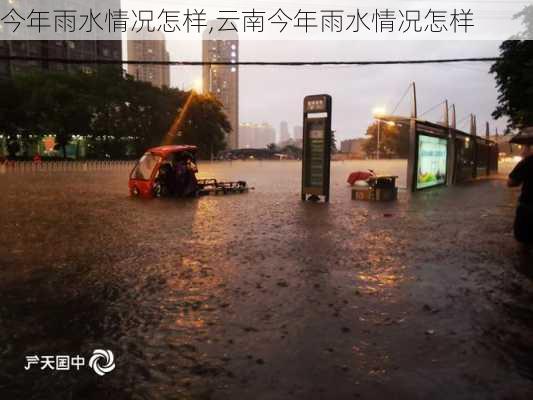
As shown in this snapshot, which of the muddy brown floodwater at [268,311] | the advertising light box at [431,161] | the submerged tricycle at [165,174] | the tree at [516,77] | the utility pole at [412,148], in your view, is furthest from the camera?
the tree at [516,77]

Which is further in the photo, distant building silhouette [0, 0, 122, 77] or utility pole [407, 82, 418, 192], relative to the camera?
distant building silhouette [0, 0, 122, 77]

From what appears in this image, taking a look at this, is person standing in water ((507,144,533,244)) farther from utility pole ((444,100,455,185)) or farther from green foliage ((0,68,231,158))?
green foliage ((0,68,231,158))

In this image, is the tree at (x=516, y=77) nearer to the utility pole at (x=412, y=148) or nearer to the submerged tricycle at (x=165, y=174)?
the utility pole at (x=412, y=148)

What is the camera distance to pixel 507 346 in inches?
160

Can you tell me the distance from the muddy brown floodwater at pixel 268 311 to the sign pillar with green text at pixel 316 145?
606 centimetres

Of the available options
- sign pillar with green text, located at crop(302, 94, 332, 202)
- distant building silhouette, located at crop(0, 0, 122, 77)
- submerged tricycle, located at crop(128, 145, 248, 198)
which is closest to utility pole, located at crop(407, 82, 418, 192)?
sign pillar with green text, located at crop(302, 94, 332, 202)

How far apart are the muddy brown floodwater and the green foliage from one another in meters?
43.2

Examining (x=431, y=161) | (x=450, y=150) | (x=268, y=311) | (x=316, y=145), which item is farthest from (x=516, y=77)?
(x=268, y=311)

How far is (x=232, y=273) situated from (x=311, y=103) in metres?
11.0

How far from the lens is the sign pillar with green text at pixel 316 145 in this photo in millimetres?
16125

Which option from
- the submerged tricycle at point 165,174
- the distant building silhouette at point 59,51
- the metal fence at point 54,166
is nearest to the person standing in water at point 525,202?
the submerged tricycle at point 165,174

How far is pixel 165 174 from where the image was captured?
1788cm

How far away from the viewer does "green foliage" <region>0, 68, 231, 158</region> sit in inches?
1892

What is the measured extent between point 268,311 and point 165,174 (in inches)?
538
